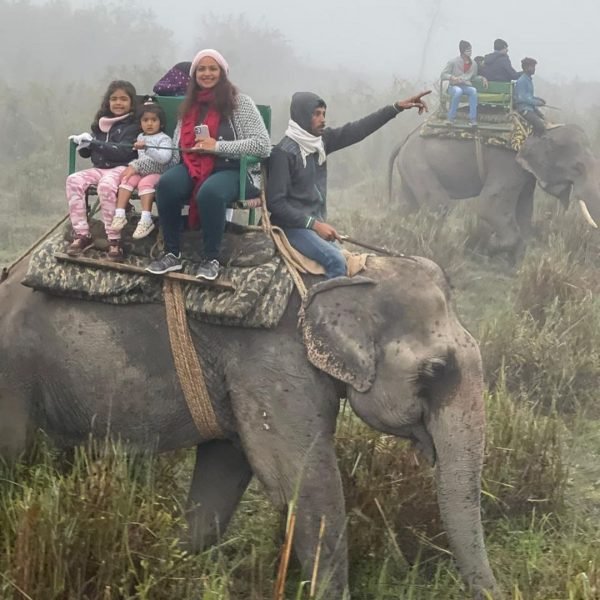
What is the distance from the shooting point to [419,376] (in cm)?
285

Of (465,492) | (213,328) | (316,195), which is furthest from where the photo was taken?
(316,195)

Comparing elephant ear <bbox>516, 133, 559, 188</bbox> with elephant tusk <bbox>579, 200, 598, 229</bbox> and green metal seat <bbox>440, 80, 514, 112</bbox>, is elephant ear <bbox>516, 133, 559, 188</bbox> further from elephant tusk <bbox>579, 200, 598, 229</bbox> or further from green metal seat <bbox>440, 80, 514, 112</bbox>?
green metal seat <bbox>440, 80, 514, 112</bbox>

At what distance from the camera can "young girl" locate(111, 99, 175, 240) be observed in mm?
3090

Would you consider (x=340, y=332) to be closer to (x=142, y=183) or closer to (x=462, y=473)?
(x=462, y=473)

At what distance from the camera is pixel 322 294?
116 inches

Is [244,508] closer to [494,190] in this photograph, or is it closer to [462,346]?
[462,346]

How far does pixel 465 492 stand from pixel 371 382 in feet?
1.44

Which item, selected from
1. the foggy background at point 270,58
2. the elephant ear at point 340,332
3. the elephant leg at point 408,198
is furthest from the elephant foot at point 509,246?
the elephant ear at point 340,332

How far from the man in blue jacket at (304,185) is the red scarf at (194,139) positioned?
23cm

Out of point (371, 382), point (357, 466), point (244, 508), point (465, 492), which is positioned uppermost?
point (371, 382)

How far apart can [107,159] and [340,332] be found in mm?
1053

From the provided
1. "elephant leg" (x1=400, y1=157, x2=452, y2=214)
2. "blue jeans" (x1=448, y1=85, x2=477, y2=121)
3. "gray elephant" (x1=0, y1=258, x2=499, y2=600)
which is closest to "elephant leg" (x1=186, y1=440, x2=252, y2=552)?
"gray elephant" (x1=0, y1=258, x2=499, y2=600)

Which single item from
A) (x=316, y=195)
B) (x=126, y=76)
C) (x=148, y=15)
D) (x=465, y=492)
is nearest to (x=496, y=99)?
(x=316, y=195)

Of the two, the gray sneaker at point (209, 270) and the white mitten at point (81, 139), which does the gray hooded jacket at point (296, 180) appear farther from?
the white mitten at point (81, 139)
